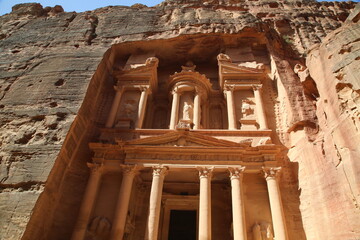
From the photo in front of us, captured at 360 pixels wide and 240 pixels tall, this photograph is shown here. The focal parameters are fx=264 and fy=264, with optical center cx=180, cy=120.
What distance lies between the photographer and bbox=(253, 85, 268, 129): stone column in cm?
1098

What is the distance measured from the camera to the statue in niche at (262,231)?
8.17 meters

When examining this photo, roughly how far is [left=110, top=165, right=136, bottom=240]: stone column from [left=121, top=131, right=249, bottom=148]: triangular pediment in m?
1.09

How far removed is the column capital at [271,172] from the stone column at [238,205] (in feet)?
2.61

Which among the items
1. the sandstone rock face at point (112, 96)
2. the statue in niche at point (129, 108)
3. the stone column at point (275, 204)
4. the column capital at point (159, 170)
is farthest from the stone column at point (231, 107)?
the statue in niche at point (129, 108)

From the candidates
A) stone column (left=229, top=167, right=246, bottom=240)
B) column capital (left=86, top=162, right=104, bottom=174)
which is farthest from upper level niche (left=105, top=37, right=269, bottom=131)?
stone column (left=229, top=167, right=246, bottom=240)

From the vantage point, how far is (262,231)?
8312mm

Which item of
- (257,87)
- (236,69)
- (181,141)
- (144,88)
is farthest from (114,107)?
(257,87)

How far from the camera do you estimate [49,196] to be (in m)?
7.94

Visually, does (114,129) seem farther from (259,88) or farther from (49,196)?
(259,88)

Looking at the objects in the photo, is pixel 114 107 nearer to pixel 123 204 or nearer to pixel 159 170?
pixel 159 170

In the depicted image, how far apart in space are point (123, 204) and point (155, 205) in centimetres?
112

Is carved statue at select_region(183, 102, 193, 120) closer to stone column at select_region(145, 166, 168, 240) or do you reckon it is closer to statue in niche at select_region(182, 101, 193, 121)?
statue in niche at select_region(182, 101, 193, 121)

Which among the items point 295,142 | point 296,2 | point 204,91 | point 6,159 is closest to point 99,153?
point 6,159

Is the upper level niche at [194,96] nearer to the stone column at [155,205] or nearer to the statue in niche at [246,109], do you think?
the statue in niche at [246,109]
